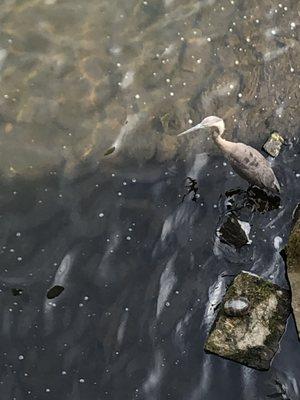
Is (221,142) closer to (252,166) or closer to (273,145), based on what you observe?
(252,166)

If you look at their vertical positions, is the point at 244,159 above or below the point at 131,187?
above

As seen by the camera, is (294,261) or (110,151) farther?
(110,151)

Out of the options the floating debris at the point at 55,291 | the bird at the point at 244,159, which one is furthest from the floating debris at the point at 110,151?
the floating debris at the point at 55,291

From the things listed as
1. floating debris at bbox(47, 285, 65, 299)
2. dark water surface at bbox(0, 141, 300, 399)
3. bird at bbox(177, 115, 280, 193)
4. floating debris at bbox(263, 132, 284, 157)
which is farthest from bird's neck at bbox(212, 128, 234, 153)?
floating debris at bbox(47, 285, 65, 299)

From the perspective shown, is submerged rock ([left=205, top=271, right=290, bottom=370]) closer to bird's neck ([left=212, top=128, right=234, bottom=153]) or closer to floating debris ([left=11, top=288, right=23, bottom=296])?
bird's neck ([left=212, top=128, right=234, bottom=153])

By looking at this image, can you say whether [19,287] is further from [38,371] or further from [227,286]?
[227,286]

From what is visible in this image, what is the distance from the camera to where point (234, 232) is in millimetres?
7949

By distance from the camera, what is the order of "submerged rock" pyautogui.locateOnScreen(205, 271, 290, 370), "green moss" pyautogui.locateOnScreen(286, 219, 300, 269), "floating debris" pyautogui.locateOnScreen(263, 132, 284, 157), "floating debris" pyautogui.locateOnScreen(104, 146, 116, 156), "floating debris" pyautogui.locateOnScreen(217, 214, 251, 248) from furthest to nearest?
"floating debris" pyautogui.locateOnScreen(263, 132, 284, 157) → "floating debris" pyautogui.locateOnScreen(104, 146, 116, 156) → "floating debris" pyautogui.locateOnScreen(217, 214, 251, 248) → "green moss" pyautogui.locateOnScreen(286, 219, 300, 269) → "submerged rock" pyautogui.locateOnScreen(205, 271, 290, 370)

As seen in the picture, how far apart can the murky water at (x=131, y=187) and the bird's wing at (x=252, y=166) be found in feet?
1.13

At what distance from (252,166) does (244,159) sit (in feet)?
0.41

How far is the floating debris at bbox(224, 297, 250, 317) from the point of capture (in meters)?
7.26

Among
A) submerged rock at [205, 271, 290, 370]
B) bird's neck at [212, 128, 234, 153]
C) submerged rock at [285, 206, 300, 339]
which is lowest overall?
submerged rock at [205, 271, 290, 370]

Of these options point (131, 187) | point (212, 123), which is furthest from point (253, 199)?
point (131, 187)

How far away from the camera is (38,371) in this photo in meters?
6.91
